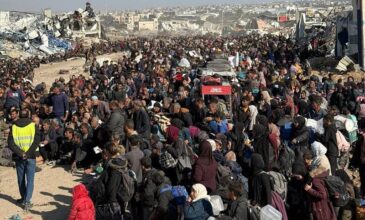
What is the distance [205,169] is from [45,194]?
3.55 m

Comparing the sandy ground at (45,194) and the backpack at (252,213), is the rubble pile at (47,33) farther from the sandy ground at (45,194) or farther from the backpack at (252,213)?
the backpack at (252,213)

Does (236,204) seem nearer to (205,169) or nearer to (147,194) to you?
(205,169)

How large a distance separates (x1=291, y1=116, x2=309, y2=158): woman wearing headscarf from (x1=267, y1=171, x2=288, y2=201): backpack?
4.17 ft

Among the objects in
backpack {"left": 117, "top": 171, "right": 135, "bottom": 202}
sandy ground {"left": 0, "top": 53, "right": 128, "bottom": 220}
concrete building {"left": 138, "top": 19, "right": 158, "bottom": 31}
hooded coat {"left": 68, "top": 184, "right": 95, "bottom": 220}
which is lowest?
concrete building {"left": 138, "top": 19, "right": 158, "bottom": 31}

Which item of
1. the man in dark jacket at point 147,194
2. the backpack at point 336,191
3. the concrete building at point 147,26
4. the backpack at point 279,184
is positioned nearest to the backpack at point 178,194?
the man in dark jacket at point 147,194

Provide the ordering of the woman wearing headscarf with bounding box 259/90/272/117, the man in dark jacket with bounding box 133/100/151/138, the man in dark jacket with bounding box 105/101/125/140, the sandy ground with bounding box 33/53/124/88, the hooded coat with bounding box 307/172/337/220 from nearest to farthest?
the hooded coat with bounding box 307/172/337/220 < the man in dark jacket with bounding box 105/101/125/140 < the man in dark jacket with bounding box 133/100/151/138 < the woman wearing headscarf with bounding box 259/90/272/117 < the sandy ground with bounding box 33/53/124/88

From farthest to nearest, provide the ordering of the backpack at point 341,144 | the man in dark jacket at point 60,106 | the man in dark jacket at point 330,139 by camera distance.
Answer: the man in dark jacket at point 60,106, the backpack at point 341,144, the man in dark jacket at point 330,139

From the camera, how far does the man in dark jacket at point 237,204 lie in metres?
5.72

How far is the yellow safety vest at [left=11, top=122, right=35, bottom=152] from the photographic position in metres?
7.98

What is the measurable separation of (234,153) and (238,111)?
2603 mm

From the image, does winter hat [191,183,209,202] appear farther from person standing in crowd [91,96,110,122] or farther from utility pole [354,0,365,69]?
utility pole [354,0,365,69]

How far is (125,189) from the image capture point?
6.96 metres

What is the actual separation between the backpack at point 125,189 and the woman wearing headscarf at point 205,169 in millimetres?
826

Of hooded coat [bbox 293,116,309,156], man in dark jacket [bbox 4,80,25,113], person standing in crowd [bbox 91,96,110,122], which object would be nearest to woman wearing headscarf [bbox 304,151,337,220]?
hooded coat [bbox 293,116,309,156]
